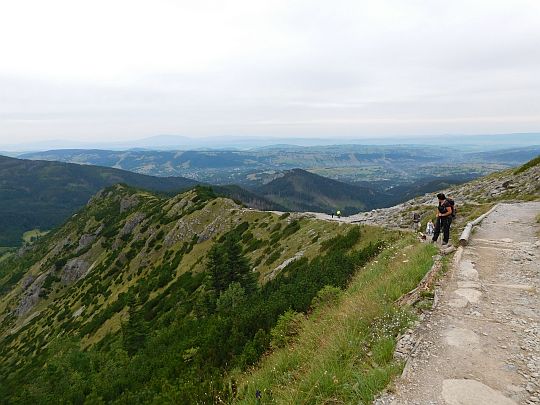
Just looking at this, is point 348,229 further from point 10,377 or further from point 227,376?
point 10,377

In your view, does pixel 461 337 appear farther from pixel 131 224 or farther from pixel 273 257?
pixel 131 224

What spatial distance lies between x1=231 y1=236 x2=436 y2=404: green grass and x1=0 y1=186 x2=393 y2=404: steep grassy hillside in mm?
1542

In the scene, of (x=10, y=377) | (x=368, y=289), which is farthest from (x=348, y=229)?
(x=10, y=377)

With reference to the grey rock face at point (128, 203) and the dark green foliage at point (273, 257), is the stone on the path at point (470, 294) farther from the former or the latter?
the grey rock face at point (128, 203)

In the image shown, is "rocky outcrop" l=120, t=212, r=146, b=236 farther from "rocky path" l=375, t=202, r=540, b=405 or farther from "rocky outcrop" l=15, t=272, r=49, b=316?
"rocky path" l=375, t=202, r=540, b=405

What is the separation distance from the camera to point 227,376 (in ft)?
42.8

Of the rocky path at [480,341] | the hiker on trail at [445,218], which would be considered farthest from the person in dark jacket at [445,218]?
the rocky path at [480,341]

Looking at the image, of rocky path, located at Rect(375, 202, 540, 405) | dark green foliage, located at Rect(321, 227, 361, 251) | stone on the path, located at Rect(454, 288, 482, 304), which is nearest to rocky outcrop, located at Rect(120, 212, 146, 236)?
dark green foliage, located at Rect(321, 227, 361, 251)

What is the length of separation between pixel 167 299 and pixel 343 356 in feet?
159

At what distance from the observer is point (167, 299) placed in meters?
52.4

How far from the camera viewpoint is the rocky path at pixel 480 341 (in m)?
7.00

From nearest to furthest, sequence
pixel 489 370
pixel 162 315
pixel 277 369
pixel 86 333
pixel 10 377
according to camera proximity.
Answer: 1. pixel 489 370
2. pixel 277 369
3. pixel 162 315
4. pixel 86 333
5. pixel 10 377

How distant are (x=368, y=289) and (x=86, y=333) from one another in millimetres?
65785

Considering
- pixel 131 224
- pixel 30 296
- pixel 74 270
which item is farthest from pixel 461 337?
pixel 30 296
